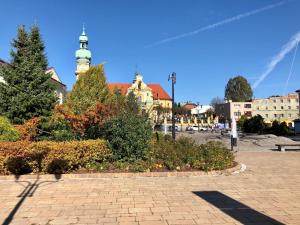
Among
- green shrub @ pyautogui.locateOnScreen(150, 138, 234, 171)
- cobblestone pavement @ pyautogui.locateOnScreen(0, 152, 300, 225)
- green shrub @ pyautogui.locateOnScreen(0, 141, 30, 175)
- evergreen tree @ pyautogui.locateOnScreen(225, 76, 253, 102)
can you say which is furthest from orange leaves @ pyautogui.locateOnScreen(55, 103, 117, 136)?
evergreen tree @ pyautogui.locateOnScreen(225, 76, 253, 102)

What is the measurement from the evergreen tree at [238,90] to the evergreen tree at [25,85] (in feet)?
322

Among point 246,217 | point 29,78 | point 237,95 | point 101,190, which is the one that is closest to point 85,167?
point 101,190

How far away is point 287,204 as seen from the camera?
732 centimetres

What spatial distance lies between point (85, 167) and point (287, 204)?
6311 millimetres

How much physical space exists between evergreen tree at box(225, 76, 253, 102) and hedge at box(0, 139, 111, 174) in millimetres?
105653

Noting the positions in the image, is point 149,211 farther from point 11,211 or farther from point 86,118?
point 86,118

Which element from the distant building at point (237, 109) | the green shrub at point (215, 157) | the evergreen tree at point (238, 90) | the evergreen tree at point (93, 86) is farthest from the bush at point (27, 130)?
the evergreen tree at point (238, 90)

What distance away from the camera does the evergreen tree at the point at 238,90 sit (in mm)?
112875

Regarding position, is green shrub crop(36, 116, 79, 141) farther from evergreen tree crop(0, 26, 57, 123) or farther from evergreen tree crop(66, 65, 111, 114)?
evergreen tree crop(66, 65, 111, 114)

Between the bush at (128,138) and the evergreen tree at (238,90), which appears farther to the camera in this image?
the evergreen tree at (238,90)

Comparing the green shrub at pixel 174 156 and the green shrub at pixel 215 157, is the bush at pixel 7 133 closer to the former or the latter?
the green shrub at pixel 174 156

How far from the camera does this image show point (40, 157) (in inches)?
415

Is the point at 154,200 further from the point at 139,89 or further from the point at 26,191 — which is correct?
the point at 139,89

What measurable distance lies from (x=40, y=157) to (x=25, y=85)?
9.39 m
